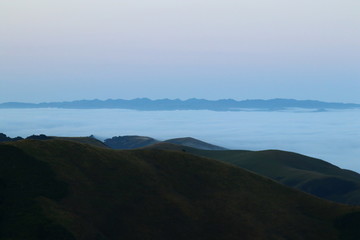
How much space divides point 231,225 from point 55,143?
105 ft

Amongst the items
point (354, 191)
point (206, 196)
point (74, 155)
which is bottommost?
point (354, 191)

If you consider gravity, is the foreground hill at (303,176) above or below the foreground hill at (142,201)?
below

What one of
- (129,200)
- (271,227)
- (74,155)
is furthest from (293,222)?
(74,155)

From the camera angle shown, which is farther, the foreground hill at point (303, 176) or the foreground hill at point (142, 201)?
the foreground hill at point (303, 176)

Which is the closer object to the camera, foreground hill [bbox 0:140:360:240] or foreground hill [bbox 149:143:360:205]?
foreground hill [bbox 0:140:360:240]

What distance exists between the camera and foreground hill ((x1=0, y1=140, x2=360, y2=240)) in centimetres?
6081

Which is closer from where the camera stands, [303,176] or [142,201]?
[142,201]

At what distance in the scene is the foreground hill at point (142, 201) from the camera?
60.8 meters

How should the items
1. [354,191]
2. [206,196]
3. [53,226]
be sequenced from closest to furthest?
1. [53,226]
2. [206,196]
3. [354,191]

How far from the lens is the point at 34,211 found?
195 ft

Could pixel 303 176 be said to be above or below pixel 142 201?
below

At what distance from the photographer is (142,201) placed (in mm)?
71312

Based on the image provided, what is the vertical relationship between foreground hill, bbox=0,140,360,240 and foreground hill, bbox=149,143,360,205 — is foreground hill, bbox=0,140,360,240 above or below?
above

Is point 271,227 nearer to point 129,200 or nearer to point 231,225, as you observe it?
point 231,225
